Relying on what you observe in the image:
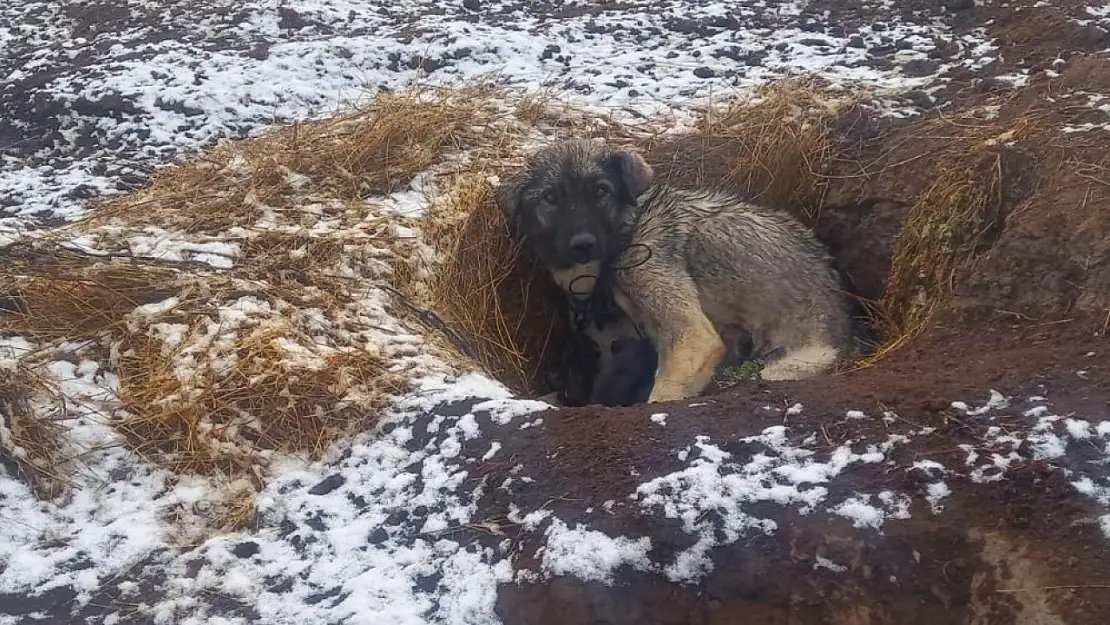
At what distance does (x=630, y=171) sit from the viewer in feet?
16.3

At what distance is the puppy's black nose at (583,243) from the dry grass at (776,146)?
4.04 feet

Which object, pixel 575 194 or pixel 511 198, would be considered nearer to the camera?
pixel 575 194

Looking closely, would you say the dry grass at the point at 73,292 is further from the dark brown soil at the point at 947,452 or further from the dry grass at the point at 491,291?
the dark brown soil at the point at 947,452

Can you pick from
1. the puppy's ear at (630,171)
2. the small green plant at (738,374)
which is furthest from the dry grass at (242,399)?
the puppy's ear at (630,171)

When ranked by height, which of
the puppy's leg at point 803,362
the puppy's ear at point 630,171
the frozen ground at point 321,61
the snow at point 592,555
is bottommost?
the puppy's leg at point 803,362

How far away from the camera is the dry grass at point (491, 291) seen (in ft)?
15.8

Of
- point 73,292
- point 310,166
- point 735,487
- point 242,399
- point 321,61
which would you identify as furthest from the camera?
point 321,61

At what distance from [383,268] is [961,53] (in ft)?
13.1

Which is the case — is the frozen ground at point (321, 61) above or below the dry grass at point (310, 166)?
above

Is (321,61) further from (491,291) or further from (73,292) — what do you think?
(73,292)

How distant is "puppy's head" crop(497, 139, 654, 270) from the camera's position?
16.1 ft

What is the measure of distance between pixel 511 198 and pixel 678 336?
1.21 meters

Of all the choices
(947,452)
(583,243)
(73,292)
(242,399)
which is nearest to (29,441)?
(242,399)

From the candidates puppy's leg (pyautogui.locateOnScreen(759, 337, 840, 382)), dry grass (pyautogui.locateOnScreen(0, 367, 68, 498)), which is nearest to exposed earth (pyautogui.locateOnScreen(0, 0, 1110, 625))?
dry grass (pyautogui.locateOnScreen(0, 367, 68, 498))
